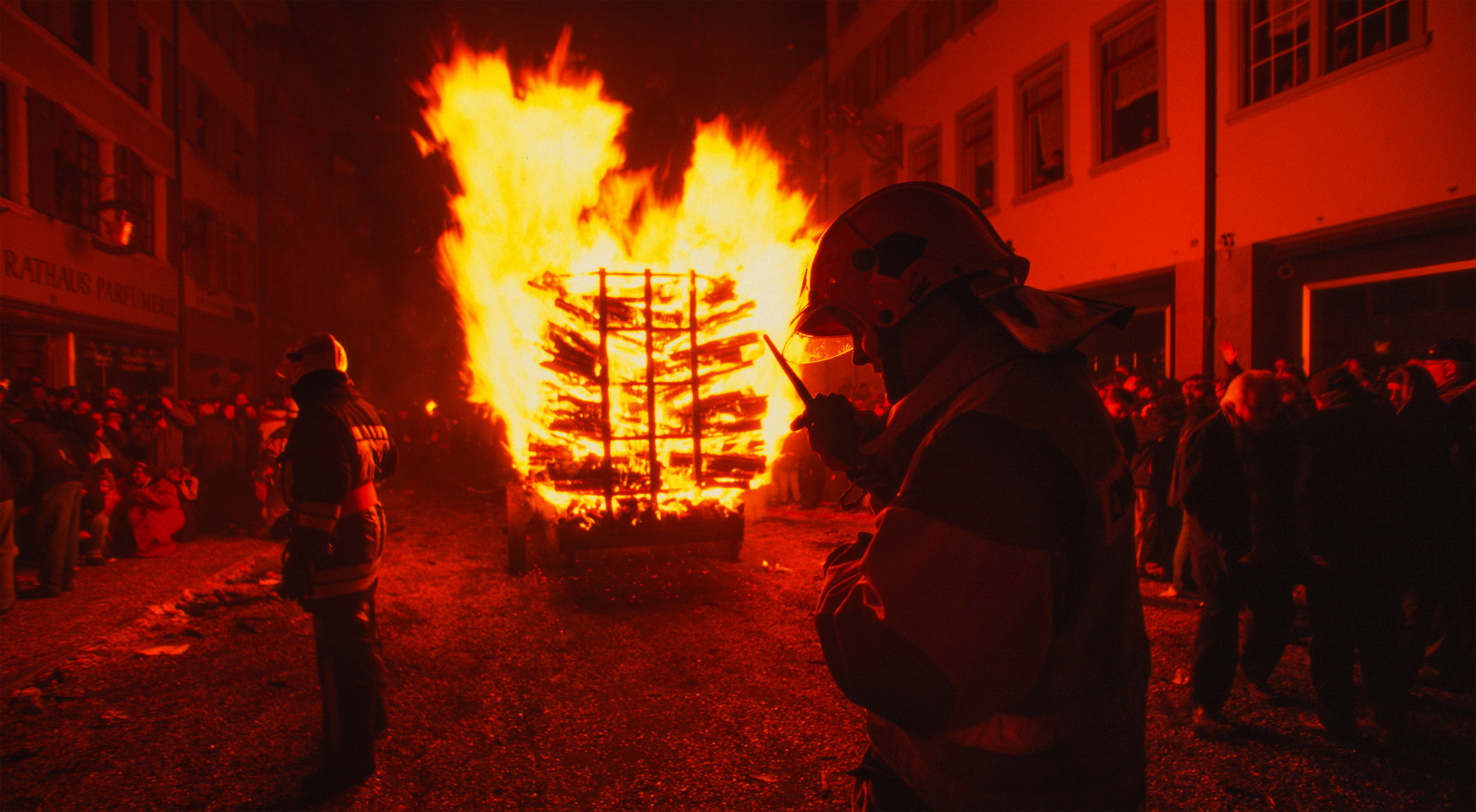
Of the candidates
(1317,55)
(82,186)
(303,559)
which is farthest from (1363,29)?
(82,186)

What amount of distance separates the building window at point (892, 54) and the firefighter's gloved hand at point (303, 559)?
64.2 ft

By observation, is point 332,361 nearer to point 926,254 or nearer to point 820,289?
point 820,289

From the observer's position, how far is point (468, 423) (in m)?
25.5

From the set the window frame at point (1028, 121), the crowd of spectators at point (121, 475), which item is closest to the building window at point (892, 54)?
the window frame at point (1028, 121)

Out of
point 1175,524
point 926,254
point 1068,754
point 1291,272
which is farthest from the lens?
point 1291,272

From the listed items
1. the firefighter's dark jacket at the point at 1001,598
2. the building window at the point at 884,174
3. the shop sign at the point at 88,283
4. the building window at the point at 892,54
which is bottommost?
the firefighter's dark jacket at the point at 1001,598

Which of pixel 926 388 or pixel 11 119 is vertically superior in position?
pixel 11 119

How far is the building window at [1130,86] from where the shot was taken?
1226cm

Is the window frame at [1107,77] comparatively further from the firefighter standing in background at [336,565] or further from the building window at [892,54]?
the firefighter standing in background at [336,565]

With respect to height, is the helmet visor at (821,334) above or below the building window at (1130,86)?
below

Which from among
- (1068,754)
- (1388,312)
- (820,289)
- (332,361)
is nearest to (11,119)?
(332,361)

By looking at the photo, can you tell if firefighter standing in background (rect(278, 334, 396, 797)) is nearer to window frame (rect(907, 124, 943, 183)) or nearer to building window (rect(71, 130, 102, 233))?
building window (rect(71, 130, 102, 233))

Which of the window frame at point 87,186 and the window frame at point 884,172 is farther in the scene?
the window frame at point 884,172

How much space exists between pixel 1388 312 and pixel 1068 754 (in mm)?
11382
